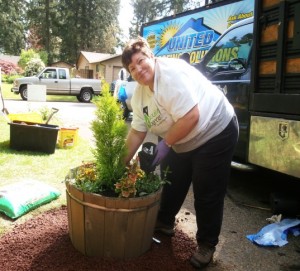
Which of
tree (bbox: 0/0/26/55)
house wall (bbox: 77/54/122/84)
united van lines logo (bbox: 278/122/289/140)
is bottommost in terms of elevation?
united van lines logo (bbox: 278/122/289/140)

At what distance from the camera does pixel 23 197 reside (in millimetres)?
3430

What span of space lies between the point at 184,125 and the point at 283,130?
1043 mm

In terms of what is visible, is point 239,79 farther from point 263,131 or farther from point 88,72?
point 88,72

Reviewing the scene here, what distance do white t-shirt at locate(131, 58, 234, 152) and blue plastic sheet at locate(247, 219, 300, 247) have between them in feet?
3.85

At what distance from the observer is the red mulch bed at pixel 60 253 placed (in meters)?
2.48

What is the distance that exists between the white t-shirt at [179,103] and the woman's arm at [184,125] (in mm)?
29

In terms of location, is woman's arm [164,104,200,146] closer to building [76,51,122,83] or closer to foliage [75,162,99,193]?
foliage [75,162,99,193]

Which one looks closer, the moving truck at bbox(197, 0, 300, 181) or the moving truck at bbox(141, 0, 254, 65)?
the moving truck at bbox(197, 0, 300, 181)

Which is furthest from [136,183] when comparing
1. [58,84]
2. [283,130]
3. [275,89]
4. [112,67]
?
[112,67]

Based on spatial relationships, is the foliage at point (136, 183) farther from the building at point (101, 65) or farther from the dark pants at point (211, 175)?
the building at point (101, 65)

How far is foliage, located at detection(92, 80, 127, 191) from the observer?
2.46 metres

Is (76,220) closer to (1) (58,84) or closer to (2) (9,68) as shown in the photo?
(1) (58,84)

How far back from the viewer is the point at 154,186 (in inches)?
104

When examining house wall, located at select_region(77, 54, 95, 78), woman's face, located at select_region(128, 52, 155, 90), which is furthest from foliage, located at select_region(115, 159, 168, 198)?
house wall, located at select_region(77, 54, 95, 78)
